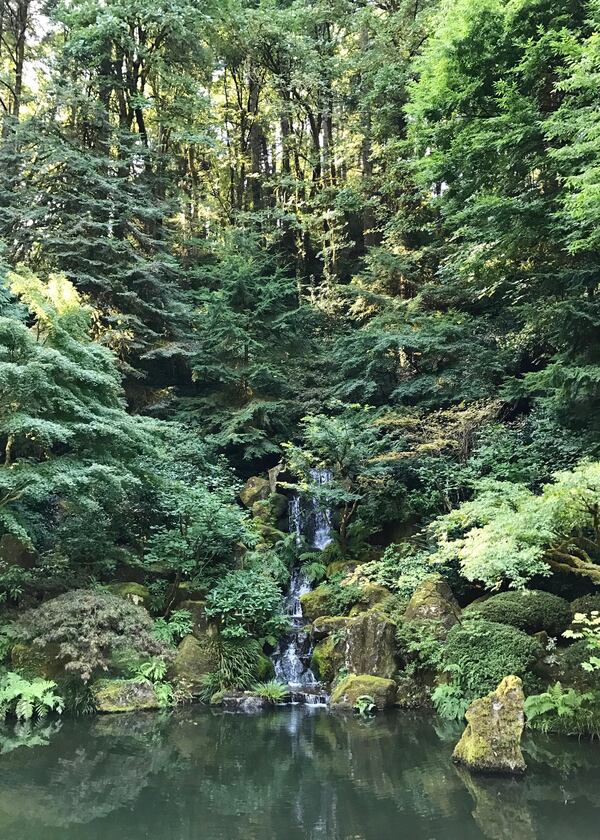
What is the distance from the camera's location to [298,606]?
1185 cm

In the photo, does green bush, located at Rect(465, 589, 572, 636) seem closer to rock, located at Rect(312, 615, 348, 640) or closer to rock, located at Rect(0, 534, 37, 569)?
rock, located at Rect(312, 615, 348, 640)

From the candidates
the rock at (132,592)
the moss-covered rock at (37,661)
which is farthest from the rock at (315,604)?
the moss-covered rock at (37,661)

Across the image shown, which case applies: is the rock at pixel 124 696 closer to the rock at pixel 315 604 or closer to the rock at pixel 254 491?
the rock at pixel 315 604

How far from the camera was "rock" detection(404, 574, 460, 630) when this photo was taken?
30.5 ft

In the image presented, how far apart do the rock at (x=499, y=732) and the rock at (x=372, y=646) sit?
3.07 m

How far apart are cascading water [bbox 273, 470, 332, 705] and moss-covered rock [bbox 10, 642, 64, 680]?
3.64 meters

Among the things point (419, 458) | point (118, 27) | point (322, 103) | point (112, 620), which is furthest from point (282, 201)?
point (112, 620)

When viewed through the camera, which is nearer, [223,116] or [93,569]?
[93,569]

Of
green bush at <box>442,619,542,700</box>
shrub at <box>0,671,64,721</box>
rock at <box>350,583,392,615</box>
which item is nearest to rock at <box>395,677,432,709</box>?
green bush at <box>442,619,542,700</box>

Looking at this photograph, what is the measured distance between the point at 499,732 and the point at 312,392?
35.4 ft

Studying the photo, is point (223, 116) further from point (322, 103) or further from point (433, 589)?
point (433, 589)

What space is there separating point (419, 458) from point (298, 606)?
12.9 feet

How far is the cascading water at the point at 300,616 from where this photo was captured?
9.86 meters

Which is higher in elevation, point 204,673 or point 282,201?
point 282,201
